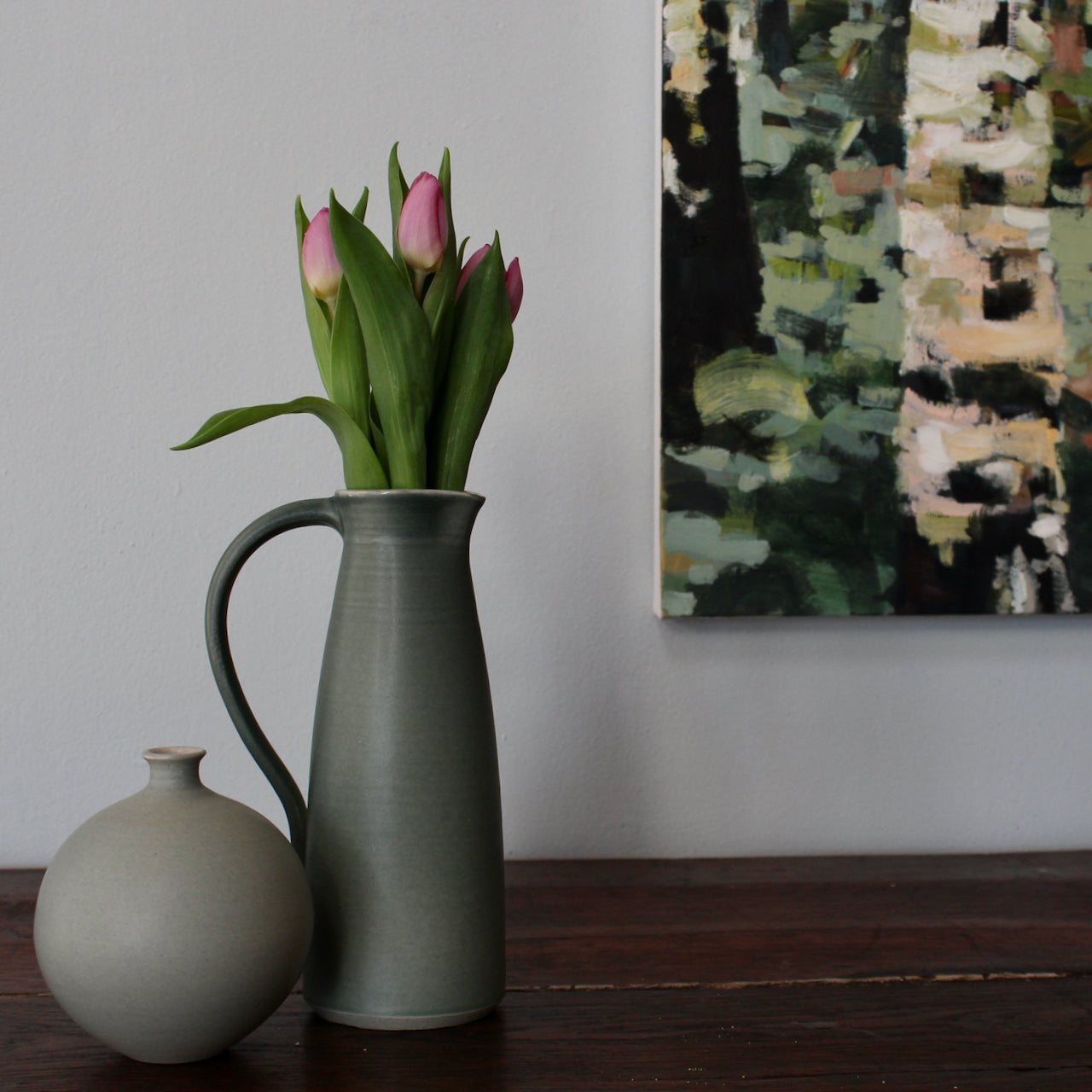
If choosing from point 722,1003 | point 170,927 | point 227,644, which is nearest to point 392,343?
point 227,644

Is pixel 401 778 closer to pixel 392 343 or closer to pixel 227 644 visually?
pixel 227 644

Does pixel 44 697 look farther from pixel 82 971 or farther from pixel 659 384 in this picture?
pixel 659 384

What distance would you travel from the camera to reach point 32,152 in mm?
812

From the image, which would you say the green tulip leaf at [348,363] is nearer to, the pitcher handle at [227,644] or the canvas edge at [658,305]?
the pitcher handle at [227,644]

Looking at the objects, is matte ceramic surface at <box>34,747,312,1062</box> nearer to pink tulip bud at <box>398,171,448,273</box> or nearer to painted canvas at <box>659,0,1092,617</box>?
pink tulip bud at <box>398,171,448,273</box>

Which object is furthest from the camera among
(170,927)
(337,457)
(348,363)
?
(337,457)

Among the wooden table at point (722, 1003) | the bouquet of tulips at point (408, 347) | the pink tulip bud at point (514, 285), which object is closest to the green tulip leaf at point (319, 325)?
the bouquet of tulips at point (408, 347)

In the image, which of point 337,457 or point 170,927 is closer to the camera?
point 170,927

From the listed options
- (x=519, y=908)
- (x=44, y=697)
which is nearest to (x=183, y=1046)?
(x=519, y=908)

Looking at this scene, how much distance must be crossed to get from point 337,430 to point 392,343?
0.06 metres

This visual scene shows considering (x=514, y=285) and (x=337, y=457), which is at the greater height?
(x=514, y=285)

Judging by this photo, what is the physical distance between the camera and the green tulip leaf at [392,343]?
49cm

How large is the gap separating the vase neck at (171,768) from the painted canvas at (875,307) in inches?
17.5

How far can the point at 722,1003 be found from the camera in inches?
21.5
